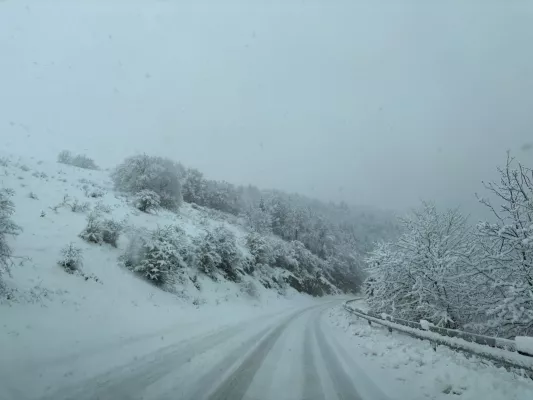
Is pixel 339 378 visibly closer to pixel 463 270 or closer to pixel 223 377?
pixel 223 377

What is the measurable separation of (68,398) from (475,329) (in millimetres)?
13361

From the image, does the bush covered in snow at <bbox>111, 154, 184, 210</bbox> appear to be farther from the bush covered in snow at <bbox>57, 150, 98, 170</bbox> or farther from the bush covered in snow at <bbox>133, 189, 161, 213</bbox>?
the bush covered in snow at <bbox>57, 150, 98, 170</bbox>

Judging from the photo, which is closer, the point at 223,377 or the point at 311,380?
the point at 223,377

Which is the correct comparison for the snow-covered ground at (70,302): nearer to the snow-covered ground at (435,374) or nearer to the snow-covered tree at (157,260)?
the snow-covered tree at (157,260)

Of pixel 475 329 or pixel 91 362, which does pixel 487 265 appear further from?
pixel 91 362

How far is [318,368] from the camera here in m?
8.88

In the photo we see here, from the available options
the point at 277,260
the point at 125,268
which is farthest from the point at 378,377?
the point at 277,260

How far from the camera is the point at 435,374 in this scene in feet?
26.6

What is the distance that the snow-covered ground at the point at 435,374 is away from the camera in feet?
21.9

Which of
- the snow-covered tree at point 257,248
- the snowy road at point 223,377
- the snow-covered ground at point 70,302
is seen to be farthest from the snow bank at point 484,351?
the snow-covered tree at point 257,248

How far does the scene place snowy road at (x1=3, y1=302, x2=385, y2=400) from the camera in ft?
19.1

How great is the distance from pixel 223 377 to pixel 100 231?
574 inches

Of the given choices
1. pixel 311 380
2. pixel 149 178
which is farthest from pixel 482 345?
pixel 149 178

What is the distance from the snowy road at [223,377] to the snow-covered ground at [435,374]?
2.21ft
